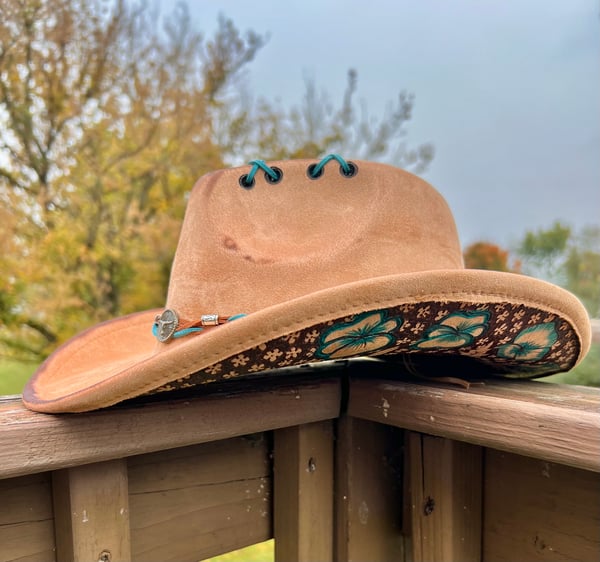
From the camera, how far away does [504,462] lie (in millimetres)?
586

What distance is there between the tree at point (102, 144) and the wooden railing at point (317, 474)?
2492mm

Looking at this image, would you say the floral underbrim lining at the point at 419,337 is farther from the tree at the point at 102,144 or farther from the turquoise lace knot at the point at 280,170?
the tree at the point at 102,144

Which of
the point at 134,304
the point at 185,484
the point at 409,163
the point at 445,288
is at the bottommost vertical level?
the point at 134,304

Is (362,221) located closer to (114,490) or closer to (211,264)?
(211,264)

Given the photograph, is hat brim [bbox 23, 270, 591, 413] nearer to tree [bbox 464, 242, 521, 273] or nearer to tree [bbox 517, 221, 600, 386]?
tree [bbox 517, 221, 600, 386]

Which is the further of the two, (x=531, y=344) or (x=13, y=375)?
(x=13, y=375)

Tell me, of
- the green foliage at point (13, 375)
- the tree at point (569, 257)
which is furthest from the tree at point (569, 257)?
the green foliage at point (13, 375)

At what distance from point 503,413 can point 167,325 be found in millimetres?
312

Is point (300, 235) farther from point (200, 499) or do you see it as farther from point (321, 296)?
point (200, 499)

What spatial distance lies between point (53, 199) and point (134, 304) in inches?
30.8

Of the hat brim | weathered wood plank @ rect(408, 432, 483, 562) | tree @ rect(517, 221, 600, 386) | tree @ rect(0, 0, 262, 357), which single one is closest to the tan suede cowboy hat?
the hat brim

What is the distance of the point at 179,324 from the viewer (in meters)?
0.47

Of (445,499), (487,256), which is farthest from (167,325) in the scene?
(487,256)

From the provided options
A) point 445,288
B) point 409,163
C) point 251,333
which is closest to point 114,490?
→ point 251,333
